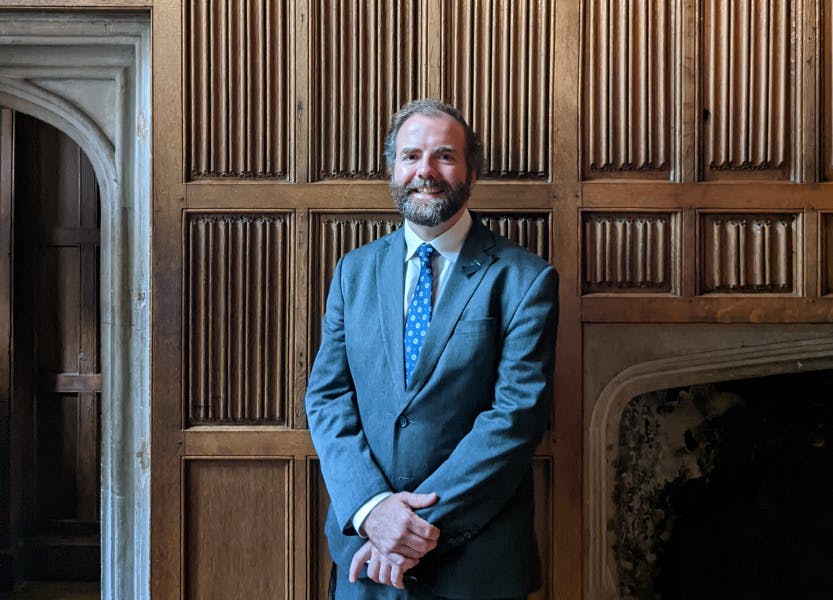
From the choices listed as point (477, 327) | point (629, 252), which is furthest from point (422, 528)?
point (629, 252)

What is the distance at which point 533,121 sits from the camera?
234 centimetres

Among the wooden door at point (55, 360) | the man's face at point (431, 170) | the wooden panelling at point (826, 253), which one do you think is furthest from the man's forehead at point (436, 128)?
the wooden door at point (55, 360)

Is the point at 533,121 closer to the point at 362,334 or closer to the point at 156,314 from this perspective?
the point at 362,334

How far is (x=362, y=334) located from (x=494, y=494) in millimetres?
491

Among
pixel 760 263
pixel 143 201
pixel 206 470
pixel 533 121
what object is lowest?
pixel 206 470

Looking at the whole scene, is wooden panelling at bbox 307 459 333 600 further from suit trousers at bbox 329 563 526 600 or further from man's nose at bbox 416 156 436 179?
man's nose at bbox 416 156 436 179

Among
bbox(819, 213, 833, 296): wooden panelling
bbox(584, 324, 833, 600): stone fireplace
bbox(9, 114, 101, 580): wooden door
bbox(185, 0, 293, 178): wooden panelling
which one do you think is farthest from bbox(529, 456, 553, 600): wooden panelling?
bbox(9, 114, 101, 580): wooden door

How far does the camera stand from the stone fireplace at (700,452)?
2.33m

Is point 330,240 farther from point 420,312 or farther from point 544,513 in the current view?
point 544,513

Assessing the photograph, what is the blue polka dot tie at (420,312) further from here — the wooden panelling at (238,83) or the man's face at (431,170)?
the wooden panelling at (238,83)

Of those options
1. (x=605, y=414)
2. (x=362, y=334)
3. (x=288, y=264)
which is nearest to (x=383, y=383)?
(x=362, y=334)

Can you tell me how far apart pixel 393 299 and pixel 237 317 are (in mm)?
721

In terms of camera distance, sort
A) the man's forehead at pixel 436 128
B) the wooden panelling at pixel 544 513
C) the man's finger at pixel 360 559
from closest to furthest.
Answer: the man's finger at pixel 360 559, the man's forehead at pixel 436 128, the wooden panelling at pixel 544 513

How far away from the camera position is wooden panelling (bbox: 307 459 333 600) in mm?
2322
